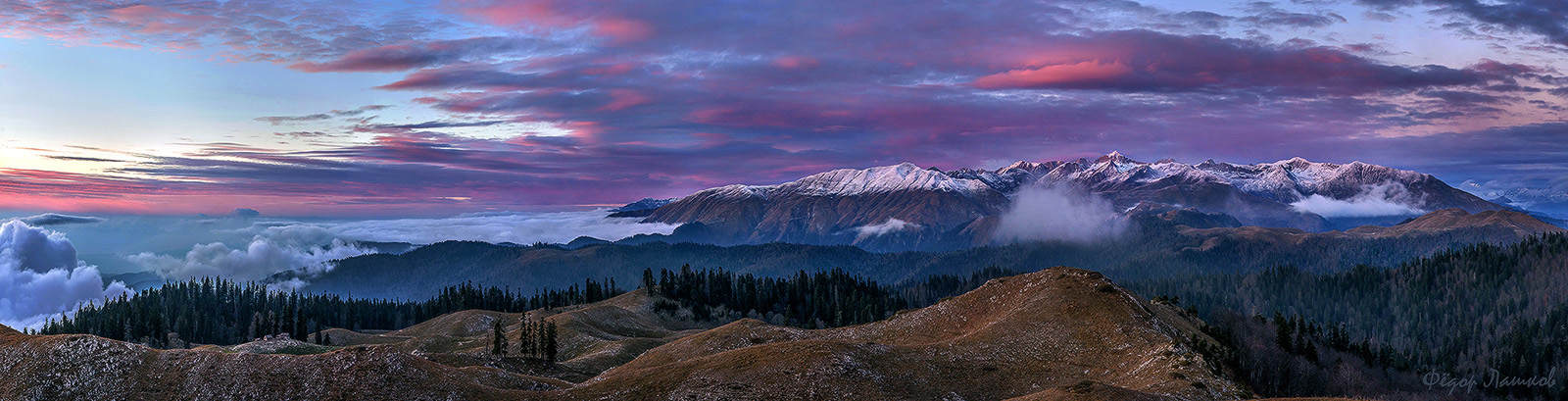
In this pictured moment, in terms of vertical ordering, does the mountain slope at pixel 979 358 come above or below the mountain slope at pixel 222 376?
below

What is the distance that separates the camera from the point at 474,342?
182 metres

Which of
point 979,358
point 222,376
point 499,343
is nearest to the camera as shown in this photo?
point 222,376

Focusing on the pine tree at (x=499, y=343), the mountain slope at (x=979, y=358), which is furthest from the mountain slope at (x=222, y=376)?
the pine tree at (x=499, y=343)

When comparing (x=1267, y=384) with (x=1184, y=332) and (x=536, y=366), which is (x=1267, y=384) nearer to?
(x=1184, y=332)

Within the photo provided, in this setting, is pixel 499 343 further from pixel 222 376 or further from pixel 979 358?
pixel 979 358

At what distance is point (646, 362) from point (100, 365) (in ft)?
195

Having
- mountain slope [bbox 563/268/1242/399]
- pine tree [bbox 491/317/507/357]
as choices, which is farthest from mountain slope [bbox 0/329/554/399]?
pine tree [bbox 491/317/507/357]

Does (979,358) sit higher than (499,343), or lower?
higher

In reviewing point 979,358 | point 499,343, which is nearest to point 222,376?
point 499,343

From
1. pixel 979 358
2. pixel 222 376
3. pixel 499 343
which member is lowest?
pixel 499 343

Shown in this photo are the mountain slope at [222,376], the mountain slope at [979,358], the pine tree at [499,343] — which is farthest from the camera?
the pine tree at [499,343]

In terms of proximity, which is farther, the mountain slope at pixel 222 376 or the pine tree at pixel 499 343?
the pine tree at pixel 499 343

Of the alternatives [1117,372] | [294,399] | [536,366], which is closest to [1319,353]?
[1117,372]

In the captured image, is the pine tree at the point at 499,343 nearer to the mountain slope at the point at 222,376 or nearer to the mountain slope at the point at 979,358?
the mountain slope at the point at 979,358
